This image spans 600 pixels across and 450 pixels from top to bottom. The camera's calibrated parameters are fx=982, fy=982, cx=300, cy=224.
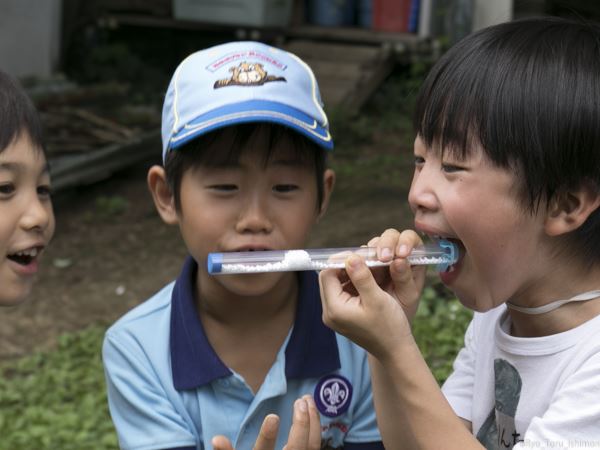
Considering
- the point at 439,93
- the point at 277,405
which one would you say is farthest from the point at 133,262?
the point at 439,93

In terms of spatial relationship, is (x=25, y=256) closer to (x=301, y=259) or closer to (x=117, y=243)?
(x=301, y=259)

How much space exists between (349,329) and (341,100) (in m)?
6.58

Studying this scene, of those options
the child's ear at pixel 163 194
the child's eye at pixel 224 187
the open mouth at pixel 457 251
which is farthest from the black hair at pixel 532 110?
the child's ear at pixel 163 194

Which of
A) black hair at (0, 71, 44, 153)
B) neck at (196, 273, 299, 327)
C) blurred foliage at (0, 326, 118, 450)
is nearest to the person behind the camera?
black hair at (0, 71, 44, 153)

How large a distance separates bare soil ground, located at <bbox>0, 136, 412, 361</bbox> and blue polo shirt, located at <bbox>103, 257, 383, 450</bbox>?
2444mm

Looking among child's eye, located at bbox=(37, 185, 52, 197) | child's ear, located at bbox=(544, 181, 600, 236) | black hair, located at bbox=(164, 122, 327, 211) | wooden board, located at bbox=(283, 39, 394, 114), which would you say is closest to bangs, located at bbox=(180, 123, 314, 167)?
black hair, located at bbox=(164, 122, 327, 211)

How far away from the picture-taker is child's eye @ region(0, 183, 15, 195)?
2.61 meters

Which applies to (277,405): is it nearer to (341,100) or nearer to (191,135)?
(191,135)

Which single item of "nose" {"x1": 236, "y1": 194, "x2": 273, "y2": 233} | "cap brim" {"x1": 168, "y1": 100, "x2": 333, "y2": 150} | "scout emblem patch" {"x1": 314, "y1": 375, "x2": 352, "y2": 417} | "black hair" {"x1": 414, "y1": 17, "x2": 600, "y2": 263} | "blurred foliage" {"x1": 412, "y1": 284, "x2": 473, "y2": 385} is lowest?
"blurred foliage" {"x1": 412, "y1": 284, "x2": 473, "y2": 385}

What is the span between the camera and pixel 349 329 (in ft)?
6.89

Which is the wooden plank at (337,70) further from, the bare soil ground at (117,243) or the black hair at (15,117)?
the black hair at (15,117)

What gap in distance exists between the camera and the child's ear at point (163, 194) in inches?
111

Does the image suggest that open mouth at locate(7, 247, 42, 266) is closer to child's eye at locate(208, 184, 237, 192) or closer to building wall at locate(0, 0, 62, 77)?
child's eye at locate(208, 184, 237, 192)

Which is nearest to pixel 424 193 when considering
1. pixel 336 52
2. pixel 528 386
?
pixel 528 386
